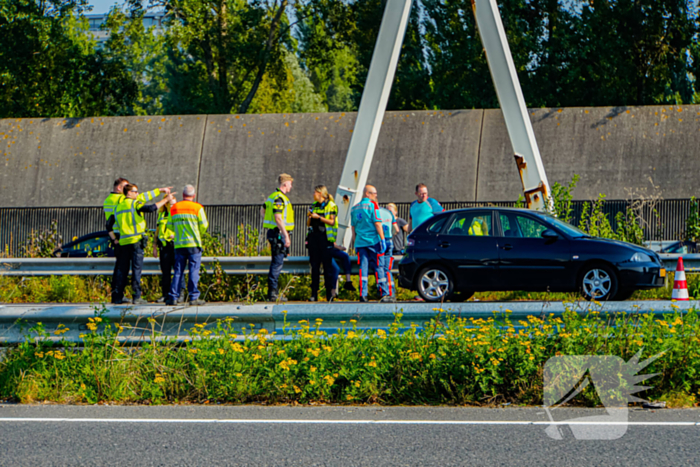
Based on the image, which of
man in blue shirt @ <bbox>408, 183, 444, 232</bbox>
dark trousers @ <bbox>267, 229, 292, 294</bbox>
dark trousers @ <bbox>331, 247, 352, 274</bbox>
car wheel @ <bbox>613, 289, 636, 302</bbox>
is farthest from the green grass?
car wheel @ <bbox>613, 289, 636, 302</bbox>

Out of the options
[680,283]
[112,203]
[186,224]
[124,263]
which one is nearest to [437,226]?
[680,283]

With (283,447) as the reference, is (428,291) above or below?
above

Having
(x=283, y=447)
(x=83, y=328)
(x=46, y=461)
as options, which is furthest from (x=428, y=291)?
(x=46, y=461)

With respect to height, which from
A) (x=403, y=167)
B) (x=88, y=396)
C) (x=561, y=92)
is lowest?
(x=88, y=396)

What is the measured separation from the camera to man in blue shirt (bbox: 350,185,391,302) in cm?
1066

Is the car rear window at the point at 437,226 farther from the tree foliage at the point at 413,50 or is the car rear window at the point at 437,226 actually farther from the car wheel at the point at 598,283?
the tree foliage at the point at 413,50

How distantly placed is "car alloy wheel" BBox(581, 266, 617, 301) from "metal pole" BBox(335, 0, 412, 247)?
5.41 metres

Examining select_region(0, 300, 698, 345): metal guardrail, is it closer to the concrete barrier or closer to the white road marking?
the white road marking

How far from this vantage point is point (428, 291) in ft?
34.4

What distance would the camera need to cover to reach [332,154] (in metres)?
19.8

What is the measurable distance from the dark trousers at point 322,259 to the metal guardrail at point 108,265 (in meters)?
0.68

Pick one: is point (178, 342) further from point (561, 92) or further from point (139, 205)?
point (561, 92)

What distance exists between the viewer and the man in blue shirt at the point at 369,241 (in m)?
10.7

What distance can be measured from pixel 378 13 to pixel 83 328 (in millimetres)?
27582
